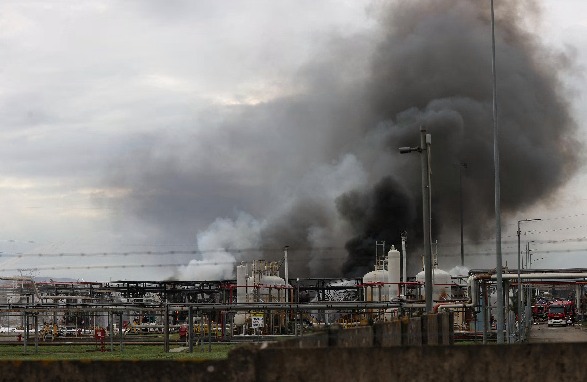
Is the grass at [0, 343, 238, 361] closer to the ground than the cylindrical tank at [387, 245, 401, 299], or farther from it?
closer to the ground

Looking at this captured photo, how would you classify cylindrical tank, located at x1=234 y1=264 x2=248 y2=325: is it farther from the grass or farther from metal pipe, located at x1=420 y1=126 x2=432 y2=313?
metal pipe, located at x1=420 y1=126 x2=432 y2=313

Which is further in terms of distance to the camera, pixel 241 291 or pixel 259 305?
pixel 241 291

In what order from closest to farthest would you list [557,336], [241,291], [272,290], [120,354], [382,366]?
[382,366] → [120,354] → [557,336] → [241,291] → [272,290]

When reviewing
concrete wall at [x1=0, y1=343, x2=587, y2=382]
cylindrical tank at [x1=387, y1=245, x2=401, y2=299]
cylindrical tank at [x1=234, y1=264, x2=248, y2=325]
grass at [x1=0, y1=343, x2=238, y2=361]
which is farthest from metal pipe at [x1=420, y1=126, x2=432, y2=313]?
cylindrical tank at [x1=387, y1=245, x2=401, y2=299]

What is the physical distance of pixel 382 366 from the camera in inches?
372

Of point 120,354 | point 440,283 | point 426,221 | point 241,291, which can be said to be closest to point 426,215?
point 426,221

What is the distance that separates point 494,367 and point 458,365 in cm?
33

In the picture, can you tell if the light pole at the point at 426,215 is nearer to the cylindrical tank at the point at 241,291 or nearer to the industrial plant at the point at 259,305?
the industrial plant at the point at 259,305

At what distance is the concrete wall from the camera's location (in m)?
9.27

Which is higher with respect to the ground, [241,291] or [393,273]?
[393,273]

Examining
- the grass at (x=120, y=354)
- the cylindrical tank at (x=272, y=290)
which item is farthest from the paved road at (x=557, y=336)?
the grass at (x=120, y=354)

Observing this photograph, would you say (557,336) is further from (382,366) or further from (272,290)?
(382,366)

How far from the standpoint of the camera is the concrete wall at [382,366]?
9.27 m

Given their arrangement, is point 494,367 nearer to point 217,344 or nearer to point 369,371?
point 369,371
